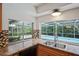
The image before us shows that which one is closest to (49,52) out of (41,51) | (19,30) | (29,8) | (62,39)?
(41,51)

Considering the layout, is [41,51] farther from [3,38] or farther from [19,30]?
[3,38]

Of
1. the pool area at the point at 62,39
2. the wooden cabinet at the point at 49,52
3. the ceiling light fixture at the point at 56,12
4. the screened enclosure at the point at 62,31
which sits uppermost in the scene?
the ceiling light fixture at the point at 56,12

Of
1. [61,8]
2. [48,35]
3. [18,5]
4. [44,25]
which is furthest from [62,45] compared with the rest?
[18,5]

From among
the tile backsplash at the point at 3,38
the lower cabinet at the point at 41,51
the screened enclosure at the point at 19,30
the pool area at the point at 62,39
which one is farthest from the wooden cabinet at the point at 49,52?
the tile backsplash at the point at 3,38

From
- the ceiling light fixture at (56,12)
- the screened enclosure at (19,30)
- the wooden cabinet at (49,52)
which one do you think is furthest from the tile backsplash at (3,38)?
the ceiling light fixture at (56,12)

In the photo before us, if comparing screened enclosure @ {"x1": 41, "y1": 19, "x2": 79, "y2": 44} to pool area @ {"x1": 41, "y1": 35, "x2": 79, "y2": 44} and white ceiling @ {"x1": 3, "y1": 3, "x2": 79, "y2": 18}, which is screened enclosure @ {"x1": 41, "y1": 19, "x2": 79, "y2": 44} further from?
white ceiling @ {"x1": 3, "y1": 3, "x2": 79, "y2": 18}

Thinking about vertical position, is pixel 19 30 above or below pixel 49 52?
above

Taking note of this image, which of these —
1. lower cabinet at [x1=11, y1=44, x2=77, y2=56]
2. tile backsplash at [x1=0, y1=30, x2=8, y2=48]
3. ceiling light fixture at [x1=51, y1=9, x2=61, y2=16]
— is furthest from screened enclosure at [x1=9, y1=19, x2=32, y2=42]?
ceiling light fixture at [x1=51, y1=9, x2=61, y2=16]

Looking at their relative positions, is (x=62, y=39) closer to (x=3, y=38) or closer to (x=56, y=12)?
(x=56, y=12)

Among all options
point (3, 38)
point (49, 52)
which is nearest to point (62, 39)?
point (49, 52)

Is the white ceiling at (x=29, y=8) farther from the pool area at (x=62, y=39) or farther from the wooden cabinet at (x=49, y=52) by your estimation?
the wooden cabinet at (x=49, y=52)

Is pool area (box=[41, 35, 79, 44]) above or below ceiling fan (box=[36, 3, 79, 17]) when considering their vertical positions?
below

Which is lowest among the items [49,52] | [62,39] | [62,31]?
[49,52]

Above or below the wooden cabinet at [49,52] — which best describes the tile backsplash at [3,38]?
above
